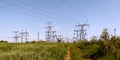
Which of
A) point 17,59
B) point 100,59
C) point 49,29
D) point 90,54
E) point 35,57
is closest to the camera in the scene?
point 17,59

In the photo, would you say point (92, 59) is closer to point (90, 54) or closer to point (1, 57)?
point (90, 54)

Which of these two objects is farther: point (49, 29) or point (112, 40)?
point (49, 29)

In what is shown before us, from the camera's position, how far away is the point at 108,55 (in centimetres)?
2914

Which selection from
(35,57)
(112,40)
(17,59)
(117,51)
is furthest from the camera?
(112,40)

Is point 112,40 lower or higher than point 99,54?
higher

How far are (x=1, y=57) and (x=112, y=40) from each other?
24.3 meters

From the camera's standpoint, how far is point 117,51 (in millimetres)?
27438

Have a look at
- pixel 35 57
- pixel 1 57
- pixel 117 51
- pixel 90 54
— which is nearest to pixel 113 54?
pixel 117 51

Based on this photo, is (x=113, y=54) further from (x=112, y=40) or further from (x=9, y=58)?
(x=9, y=58)

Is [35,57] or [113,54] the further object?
[113,54]

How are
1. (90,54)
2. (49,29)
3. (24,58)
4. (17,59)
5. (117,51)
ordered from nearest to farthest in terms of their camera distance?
(17,59) < (24,58) < (117,51) < (90,54) < (49,29)

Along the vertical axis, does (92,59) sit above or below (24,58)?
below

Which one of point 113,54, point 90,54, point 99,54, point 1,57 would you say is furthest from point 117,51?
point 1,57

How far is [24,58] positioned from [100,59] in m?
19.4
